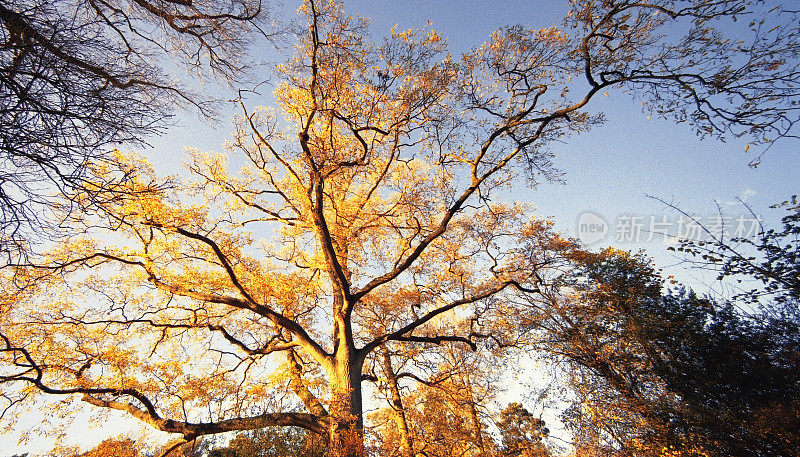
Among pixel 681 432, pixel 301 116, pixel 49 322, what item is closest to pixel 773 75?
pixel 301 116

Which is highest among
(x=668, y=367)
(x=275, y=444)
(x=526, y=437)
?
(x=668, y=367)

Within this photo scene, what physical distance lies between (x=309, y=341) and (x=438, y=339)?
9.39 feet

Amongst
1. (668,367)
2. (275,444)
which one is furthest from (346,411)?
(668,367)

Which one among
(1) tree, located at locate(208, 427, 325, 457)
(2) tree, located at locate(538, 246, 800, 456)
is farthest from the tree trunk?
(2) tree, located at locate(538, 246, 800, 456)

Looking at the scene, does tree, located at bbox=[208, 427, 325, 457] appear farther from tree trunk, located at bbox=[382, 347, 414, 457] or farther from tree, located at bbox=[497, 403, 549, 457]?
tree, located at bbox=[497, 403, 549, 457]

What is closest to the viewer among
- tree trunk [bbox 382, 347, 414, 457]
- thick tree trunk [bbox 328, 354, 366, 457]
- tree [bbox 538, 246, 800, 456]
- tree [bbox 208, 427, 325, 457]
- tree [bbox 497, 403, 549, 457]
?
thick tree trunk [bbox 328, 354, 366, 457]

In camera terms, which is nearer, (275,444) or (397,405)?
(275,444)

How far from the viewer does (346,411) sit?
557cm

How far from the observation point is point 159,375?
21.1 feet

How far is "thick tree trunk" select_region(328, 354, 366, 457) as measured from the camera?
16.9ft

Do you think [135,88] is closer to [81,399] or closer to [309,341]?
[309,341]

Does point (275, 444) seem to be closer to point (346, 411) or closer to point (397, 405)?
point (346, 411)

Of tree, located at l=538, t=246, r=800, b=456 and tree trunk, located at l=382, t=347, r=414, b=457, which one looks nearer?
tree, located at l=538, t=246, r=800, b=456

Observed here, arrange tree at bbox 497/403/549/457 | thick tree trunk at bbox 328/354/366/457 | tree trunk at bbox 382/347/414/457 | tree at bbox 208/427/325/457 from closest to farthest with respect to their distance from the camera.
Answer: thick tree trunk at bbox 328/354/366/457, tree at bbox 208/427/325/457, tree trunk at bbox 382/347/414/457, tree at bbox 497/403/549/457
